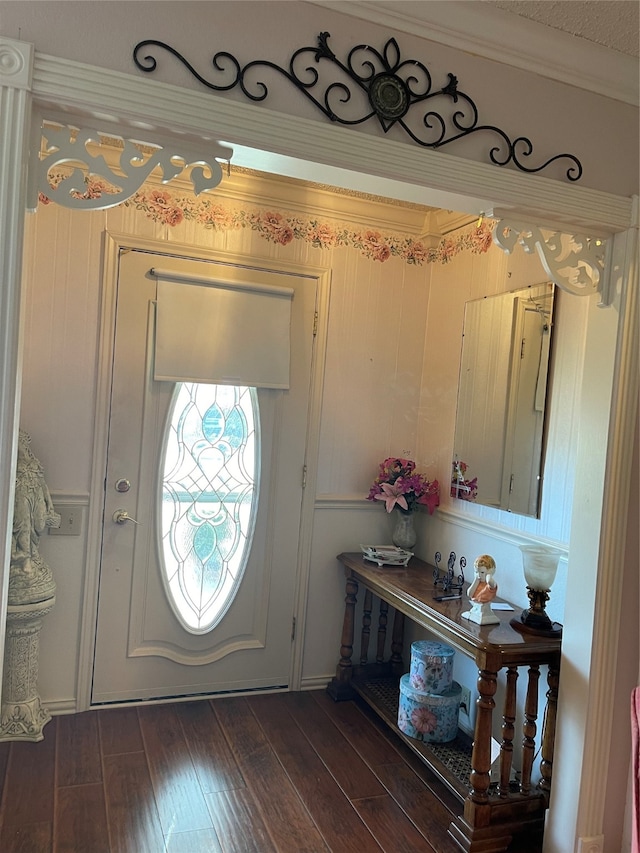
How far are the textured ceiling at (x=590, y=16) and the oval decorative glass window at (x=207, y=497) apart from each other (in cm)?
188

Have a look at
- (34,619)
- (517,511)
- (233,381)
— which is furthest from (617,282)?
(34,619)

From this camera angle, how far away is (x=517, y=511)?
2.72 metres

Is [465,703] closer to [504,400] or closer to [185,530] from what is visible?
[504,400]

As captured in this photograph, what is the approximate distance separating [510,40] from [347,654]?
104 inches

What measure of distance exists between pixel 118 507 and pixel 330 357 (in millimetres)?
1227

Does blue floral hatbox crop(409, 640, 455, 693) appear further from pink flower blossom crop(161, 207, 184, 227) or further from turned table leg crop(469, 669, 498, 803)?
pink flower blossom crop(161, 207, 184, 227)

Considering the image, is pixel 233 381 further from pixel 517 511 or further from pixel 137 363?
pixel 517 511

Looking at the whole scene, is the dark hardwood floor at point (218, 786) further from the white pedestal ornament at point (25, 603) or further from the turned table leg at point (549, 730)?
the turned table leg at point (549, 730)

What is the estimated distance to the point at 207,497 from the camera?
3.12 meters

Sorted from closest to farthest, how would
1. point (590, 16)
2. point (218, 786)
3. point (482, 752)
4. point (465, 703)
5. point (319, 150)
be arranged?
point (319, 150)
point (590, 16)
point (482, 752)
point (218, 786)
point (465, 703)

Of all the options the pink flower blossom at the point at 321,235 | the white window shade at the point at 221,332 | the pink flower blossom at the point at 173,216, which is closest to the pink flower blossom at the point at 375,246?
the pink flower blossom at the point at 321,235

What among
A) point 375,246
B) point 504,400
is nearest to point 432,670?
point 504,400

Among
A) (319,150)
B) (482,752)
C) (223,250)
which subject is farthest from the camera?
(223,250)

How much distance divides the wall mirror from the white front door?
30.2 inches
